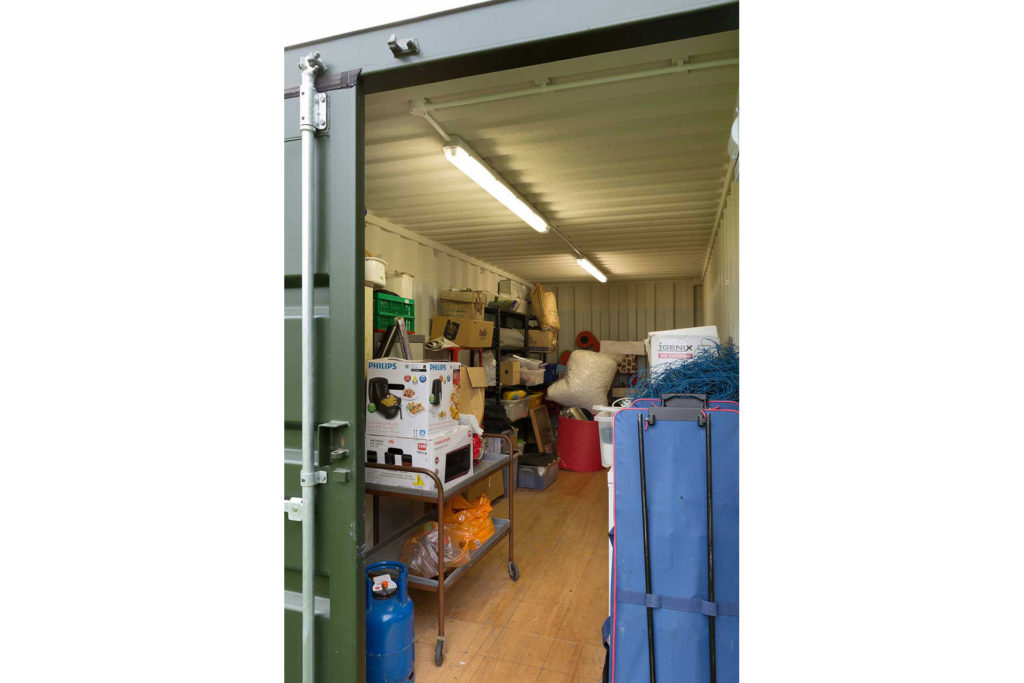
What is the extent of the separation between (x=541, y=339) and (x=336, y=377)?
19.1ft

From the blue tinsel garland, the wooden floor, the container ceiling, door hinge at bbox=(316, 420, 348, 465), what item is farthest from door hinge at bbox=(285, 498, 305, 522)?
the container ceiling

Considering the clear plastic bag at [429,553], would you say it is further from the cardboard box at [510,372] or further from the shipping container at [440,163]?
the cardboard box at [510,372]

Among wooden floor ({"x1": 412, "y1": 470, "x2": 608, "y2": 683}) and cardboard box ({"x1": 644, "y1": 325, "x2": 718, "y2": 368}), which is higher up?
cardboard box ({"x1": 644, "y1": 325, "x2": 718, "y2": 368})

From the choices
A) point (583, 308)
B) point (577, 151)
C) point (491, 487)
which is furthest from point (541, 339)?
point (577, 151)

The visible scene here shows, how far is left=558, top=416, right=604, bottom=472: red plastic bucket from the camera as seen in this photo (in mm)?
5785

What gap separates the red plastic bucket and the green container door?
4.44 metres

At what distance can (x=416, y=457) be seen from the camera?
238 centimetres

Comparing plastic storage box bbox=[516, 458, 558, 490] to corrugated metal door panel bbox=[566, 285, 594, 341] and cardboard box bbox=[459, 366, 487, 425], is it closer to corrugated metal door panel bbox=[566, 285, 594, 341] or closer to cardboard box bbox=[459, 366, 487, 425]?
cardboard box bbox=[459, 366, 487, 425]

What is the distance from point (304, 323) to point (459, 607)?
2097mm

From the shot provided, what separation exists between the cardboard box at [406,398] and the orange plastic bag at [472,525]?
0.71 metres
